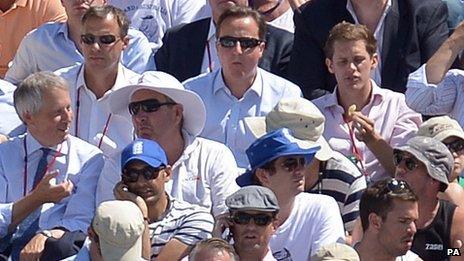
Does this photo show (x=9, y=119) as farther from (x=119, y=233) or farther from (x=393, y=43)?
(x=393, y=43)

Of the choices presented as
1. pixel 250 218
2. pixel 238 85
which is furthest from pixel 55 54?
pixel 250 218

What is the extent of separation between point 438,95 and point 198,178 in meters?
1.67

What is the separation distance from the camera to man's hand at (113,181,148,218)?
7.91 metres

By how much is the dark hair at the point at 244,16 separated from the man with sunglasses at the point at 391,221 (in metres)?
1.67

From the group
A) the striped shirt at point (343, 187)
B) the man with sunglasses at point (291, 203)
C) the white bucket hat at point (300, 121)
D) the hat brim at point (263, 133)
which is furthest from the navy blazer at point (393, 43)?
the man with sunglasses at point (291, 203)

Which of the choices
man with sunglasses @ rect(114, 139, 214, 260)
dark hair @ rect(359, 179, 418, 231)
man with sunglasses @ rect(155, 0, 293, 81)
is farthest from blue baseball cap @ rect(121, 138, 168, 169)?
man with sunglasses @ rect(155, 0, 293, 81)

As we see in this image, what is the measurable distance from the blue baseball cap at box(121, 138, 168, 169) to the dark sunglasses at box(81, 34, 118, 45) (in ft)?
4.41

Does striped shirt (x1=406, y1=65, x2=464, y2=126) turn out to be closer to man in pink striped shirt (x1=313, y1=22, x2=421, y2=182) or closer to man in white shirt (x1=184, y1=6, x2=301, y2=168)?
man in pink striped shirt (x1=313, y1=22, x2=421, y2=182)

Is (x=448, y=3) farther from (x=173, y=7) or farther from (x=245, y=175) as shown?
(x=245, y=175)

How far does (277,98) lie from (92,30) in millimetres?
1139

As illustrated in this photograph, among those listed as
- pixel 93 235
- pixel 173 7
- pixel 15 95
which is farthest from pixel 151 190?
pixel 173 7

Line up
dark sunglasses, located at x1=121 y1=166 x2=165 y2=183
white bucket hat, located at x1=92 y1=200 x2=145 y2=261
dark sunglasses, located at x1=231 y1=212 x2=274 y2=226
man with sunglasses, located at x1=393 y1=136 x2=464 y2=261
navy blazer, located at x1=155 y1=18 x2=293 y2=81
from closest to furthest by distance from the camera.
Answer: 1. white bucket hat, located at x1=92 y1=200 x2=145 y2=261
2. dark sunglasses, located at x1=231 y1=212 x2=274 y2=226
3. dark sunglasses, located at x1=121 y1=166 x2=165 y2=183
4. man with sunglasses, located at x1=393 y1=136 x2=464 y2=261
5. navy blazer, located at x1=155 y1=18 x2=293 y2=81

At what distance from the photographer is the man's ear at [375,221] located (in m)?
7.91

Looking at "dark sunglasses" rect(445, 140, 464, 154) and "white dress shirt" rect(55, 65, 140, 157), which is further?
"white dress shirt" rect(55, 65, 140, 157)
